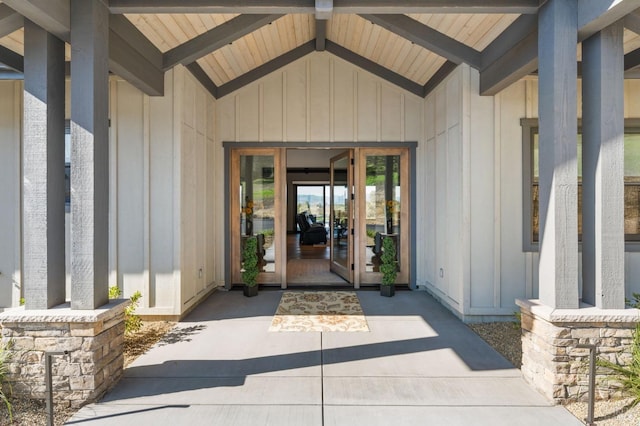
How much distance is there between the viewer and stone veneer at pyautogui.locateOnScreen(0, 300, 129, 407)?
2674 millimetres

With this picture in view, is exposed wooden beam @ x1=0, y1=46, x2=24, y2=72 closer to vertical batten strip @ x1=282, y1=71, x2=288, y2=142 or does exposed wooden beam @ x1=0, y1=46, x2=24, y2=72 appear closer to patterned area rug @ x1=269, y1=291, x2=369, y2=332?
vertical batten strip @ x1=282, y1=71, x2=288, y2=142

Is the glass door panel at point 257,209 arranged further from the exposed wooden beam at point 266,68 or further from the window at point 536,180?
the window at point 536,180

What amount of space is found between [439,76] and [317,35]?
1.89m

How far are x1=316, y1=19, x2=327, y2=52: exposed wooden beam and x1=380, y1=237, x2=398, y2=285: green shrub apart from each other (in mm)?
3192

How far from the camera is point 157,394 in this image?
281 centimetres

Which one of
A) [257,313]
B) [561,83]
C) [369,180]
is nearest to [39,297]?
[257,313]

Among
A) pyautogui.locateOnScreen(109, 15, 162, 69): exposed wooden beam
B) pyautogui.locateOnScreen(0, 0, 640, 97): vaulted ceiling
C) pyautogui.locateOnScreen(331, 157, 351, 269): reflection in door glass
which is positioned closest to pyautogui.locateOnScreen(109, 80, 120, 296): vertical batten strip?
pyautogui.locateOnScreen(0, 0, 640, 97): vaulted ceiling

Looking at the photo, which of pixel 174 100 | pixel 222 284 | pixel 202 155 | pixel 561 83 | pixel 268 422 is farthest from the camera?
pixel 222 284

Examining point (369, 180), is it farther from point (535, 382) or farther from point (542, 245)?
point (535, 382)

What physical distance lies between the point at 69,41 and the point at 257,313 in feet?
11.4

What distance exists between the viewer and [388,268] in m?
5.77

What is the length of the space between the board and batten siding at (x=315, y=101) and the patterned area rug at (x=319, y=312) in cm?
248

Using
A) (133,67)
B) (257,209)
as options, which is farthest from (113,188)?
(257,209)

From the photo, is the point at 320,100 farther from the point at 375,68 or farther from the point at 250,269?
the point at 250,269
